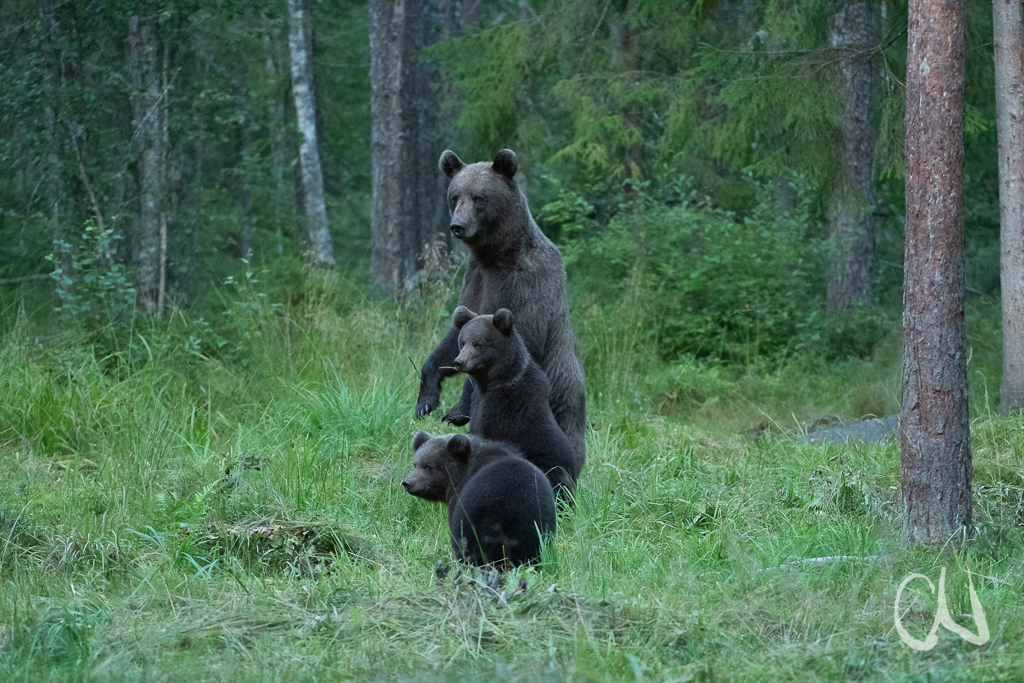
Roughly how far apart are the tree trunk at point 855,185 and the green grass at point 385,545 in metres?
4.97

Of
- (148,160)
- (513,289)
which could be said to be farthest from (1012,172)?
(148,160)

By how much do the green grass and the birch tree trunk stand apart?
199 inches

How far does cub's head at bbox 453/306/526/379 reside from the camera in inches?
218

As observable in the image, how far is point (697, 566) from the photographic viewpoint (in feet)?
15.2

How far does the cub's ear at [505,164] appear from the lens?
21.3 ft

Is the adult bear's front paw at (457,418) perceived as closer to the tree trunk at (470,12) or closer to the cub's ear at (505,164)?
the cub's ear at (505,164)

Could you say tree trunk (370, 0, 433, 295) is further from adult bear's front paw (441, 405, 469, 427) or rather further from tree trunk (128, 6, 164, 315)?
adult bear's front paw (441, 405, 469, 427)

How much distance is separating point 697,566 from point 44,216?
935cm

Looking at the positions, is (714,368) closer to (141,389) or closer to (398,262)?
(398,262)

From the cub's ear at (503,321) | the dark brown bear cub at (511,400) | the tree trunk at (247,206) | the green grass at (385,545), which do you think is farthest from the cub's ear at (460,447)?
the tree trunk at (247,206)

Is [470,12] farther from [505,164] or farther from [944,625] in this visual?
[944,625]

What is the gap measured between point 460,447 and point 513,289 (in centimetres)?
147

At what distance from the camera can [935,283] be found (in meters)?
4.85

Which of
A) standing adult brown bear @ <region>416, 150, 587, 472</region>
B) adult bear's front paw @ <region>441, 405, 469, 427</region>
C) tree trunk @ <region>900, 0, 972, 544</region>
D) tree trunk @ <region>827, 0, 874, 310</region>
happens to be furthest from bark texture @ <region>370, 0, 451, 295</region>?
tree trunk @ <region>900, 0, 972, 544</region>
